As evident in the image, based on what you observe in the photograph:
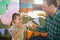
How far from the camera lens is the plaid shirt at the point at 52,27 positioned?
173cm

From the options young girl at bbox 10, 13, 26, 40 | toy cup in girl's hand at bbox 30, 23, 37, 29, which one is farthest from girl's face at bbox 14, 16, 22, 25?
toy cup in girl's hand at bbox 30, 23, 37, 29

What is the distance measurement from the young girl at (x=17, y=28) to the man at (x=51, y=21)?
0.80 ft

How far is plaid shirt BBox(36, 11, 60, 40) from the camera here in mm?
1732

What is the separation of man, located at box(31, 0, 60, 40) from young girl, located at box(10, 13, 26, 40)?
0.80 feet

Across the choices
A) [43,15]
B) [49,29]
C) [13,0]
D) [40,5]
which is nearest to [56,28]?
[49,29]

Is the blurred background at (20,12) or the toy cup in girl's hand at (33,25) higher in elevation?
the blurred background at (20,12)

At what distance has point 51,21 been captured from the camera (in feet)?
5.82

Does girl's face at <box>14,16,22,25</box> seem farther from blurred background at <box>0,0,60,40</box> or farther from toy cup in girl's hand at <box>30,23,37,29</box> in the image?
toy cup in girl's hand at <box>30,23,37,29</box>

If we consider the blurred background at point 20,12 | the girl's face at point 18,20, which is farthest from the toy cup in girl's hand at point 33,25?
the girl's face at point 18,20

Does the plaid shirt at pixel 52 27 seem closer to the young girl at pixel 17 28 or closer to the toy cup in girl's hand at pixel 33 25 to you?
the toy cup in girl's hand at pixel 33 25

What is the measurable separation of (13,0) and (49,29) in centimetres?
64

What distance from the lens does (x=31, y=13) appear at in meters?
1.82

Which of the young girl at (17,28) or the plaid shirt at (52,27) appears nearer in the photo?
the plaid shirt at (52,27)

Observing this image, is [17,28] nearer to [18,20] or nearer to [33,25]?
[18,20]
